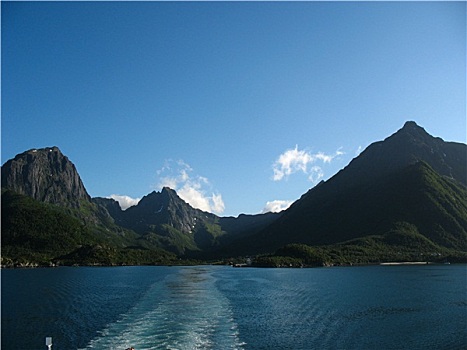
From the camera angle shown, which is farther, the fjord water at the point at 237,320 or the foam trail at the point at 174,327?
the fjord water at the point at 237,320

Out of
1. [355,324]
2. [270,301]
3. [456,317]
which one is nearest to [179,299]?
[270,301]

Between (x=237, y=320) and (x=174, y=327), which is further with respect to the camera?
(x=237, y=320)

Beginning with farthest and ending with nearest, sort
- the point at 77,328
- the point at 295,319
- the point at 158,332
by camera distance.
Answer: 1. the point at 295,319
2. the point at 77,328
3. the point at 158,332

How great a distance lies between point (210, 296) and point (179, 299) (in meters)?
9.53

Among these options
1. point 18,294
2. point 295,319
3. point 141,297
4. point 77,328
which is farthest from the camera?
point 18,294

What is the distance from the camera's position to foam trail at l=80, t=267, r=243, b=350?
51.3 m

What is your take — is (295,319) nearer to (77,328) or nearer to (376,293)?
(77,328)

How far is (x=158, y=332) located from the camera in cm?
5703

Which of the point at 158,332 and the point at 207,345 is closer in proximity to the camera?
the point at 207,345

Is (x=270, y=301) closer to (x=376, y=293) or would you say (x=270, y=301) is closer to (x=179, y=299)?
(x=179, y=299)

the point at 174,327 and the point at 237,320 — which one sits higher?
the point at 174,327

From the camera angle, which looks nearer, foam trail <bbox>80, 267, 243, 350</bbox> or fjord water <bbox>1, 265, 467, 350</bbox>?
foam trail <bbox>80, 267, 243, 350</bbox>

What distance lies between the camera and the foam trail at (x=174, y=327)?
51.3 metres

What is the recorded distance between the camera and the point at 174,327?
195ft
